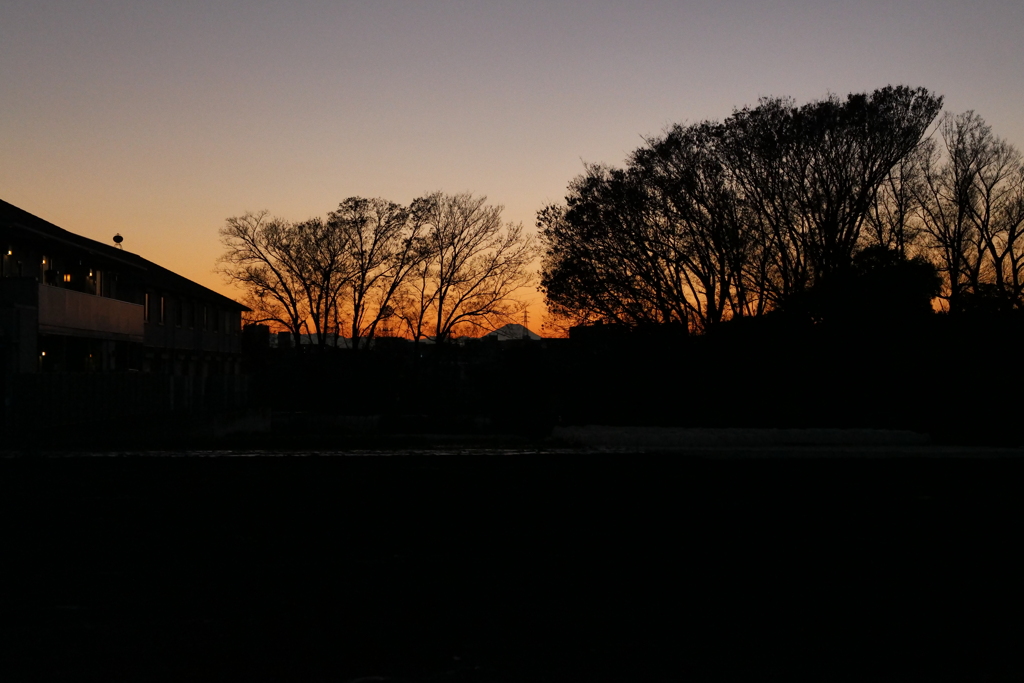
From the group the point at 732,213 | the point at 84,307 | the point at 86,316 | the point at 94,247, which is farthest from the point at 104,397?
the point at 732,213

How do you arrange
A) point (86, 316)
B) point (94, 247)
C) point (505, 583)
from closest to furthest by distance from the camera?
point (505, 583), point (86, 316), point (94, 247)

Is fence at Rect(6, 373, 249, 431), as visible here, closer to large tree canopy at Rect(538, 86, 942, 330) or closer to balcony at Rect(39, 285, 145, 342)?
balcony at Rect(39, 285, 145, 342)

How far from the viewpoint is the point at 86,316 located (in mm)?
38906

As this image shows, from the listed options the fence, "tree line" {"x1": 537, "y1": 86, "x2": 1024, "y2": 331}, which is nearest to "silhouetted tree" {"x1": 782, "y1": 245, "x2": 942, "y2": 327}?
"tree line" {"x1": 537, "y1": 86, "x2": 1024, "y2": 331}

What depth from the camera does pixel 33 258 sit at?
1497 inches

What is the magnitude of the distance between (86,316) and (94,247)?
128 inches

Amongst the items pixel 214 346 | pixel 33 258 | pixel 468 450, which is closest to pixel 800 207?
pixel 468 450

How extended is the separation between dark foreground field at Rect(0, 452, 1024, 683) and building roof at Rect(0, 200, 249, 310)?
2110cm

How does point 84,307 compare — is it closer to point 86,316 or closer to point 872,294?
point 86,316

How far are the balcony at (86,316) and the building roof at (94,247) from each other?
1.77 m

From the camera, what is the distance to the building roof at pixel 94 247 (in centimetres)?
3428

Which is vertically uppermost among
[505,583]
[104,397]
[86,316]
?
[86,316]

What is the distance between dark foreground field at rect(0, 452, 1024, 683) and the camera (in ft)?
19.9

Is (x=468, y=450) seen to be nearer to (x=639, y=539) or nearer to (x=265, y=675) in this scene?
(x=639, y=539)
